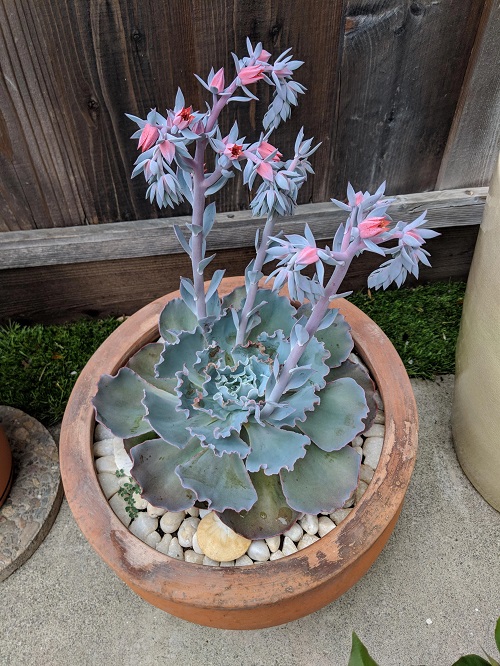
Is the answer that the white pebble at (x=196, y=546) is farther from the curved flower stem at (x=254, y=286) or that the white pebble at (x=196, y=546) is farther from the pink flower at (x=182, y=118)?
the pink flower at (x=182, y=118)

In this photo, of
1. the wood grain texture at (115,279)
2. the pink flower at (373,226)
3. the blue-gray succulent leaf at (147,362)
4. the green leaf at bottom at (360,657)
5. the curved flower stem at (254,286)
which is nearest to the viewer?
the pink flower at (373,226)

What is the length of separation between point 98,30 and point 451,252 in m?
1.21

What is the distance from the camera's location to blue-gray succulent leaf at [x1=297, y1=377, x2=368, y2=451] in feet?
3.38

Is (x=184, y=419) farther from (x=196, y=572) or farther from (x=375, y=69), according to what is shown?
(x=375, y=69)

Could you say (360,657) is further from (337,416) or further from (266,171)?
(266,171)

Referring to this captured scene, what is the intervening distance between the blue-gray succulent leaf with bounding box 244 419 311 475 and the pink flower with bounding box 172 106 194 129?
1.80 feet

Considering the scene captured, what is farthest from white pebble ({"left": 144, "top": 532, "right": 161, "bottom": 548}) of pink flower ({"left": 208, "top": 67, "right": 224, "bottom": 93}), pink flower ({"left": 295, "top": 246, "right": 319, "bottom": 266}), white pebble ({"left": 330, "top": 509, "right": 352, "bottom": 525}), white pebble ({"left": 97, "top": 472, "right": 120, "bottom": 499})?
pink flower ({"left": 208, "top": 67, "right": 224, "bottom": 93})

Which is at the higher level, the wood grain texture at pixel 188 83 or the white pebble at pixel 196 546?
the wood grain texture at pixel 188 83

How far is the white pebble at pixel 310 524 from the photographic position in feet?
3.50

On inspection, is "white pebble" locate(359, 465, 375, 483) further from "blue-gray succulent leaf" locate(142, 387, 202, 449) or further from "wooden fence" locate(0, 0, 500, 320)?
"wooden fence" locate(0, 0, 500, 320)

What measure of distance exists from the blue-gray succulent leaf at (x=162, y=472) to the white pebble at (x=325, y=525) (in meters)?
0.25

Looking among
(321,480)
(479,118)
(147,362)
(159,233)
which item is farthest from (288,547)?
(479,118)

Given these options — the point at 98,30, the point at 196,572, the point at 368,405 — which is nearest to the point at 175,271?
the point at 98,30

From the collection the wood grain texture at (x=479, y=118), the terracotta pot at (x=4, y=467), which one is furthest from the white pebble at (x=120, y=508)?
the wood grain texture at (x=479, y=118)
